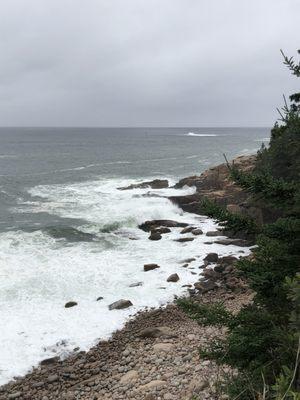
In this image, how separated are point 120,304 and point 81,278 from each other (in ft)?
12.5

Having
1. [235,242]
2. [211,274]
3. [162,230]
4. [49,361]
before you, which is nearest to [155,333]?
[49,361]

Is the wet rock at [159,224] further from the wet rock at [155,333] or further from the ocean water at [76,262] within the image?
the wet rock at [155,333]

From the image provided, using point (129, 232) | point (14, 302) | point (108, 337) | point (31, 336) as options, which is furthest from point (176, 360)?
point (129, 232)

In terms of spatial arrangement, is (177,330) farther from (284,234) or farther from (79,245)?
(79,245)

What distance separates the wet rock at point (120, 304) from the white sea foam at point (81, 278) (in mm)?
259

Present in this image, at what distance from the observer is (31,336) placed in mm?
15031

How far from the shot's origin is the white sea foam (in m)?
14.9

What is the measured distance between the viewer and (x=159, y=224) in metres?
30.3

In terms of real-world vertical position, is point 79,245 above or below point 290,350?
below

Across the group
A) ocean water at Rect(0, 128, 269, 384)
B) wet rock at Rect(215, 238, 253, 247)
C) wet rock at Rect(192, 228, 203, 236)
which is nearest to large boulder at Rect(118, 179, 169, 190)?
ocean water at Rect(0, 128, 269, 384)

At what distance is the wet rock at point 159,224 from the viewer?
97.9 feet

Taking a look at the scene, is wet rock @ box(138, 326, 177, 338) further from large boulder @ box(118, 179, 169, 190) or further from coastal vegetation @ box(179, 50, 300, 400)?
large boulder @ box(118, 179, 169, 190)

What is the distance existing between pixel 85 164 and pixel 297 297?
235 feet

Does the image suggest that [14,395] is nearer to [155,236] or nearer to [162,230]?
[155,236]
